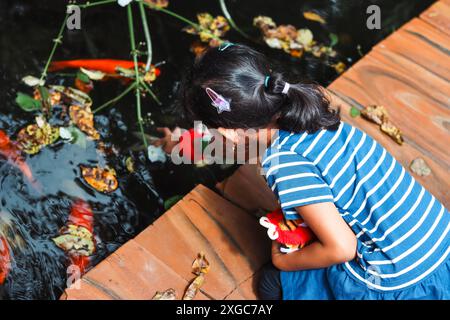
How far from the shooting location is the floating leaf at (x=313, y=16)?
10.4 feet

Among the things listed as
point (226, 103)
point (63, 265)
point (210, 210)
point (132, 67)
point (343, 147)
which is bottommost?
point (63, 265)

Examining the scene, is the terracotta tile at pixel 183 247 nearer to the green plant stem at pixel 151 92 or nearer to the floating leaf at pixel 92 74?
the green plant stem at pixel 151 92

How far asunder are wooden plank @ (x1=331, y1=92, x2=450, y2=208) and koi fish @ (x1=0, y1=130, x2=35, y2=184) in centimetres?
127

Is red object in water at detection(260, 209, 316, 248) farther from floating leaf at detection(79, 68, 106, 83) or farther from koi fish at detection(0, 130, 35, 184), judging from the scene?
floating leaf at detection(79, 68, 106, 83)

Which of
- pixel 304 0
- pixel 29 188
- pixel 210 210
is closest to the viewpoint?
pixel 210 210

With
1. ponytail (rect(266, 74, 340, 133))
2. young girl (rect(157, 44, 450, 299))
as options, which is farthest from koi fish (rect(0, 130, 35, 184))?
ponytail (rect(266, 74, 340, 133))

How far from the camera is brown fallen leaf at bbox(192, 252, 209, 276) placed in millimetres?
2102

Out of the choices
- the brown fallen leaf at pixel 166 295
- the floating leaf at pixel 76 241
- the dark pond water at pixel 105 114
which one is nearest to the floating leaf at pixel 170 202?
the dark pond water at pixel 105 114

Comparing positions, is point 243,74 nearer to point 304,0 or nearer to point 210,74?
point 210,74

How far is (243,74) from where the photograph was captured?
1696 millimetres

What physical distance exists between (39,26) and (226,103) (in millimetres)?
1600

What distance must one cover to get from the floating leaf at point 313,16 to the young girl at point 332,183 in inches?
57.0

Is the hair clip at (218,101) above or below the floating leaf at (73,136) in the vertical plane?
above

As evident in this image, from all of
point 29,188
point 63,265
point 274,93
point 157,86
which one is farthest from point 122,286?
point 157,86
